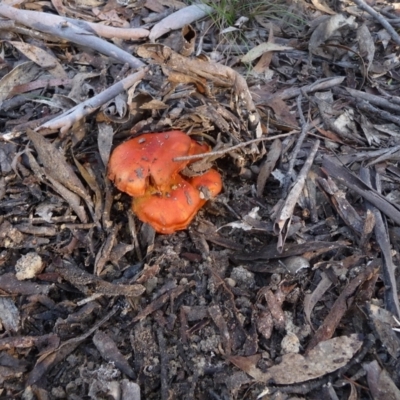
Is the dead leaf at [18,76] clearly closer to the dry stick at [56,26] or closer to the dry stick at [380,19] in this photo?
the dry stick at [56,26]

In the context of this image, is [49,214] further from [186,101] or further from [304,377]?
[304,377]

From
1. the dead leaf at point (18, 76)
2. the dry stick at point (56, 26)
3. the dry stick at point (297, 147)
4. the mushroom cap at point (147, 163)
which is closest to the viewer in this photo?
the mushroom cap at point (147, 163)

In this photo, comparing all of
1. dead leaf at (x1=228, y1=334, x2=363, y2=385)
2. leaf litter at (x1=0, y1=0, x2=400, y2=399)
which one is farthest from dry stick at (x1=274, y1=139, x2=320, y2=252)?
dead leaf at (x1=228, y1=334, x2=363, y2=385)

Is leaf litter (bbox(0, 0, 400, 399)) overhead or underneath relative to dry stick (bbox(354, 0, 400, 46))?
underneath

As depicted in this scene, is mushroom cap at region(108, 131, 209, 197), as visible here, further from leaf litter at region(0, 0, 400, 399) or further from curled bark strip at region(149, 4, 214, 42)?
curled bark strip at region(149, 4, 214, 42)

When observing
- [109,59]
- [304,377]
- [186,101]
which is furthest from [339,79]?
[304,377]

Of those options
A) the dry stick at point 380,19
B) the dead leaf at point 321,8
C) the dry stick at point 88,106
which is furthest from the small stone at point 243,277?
the dead leaf at point 321,8
